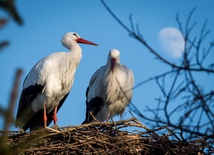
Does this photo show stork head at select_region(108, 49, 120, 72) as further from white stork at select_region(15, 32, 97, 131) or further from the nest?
the nest

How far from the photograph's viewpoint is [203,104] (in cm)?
256

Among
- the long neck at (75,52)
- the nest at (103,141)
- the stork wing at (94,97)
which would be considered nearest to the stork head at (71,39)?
the long neck at (75,52)

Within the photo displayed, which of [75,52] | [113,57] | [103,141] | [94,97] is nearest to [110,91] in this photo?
[94,97]

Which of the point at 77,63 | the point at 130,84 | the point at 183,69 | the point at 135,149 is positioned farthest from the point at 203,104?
the point at 77,63

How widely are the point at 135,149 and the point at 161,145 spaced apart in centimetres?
28

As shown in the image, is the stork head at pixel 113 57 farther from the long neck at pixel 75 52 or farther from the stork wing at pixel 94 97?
the long neck at pixel 75 52

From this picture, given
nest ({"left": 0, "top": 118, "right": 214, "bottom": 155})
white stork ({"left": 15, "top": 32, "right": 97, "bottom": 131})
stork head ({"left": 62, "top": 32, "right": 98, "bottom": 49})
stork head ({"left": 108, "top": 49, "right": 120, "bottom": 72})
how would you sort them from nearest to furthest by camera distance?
nest ({"left": 0, "top": 118, "right": 214, "bottom": 155}), white stork ({"left": 15, "top": 32, "right": 97, "bottom": 131}), stork head ({"left": 108, "top": 49, "right": 120, "bottom": 72}), stork head ({"left": 62, "top": 32, "right": 98, "bottom": 49})

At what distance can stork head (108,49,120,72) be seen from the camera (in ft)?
24.5

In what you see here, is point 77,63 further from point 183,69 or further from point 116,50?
point 183,69

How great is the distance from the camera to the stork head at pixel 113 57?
7474 mm

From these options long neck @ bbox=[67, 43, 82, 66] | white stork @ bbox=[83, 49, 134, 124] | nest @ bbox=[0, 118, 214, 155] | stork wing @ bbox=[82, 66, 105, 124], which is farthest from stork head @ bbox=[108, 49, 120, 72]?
nest @ bbox=[0, 118, 214, 155]

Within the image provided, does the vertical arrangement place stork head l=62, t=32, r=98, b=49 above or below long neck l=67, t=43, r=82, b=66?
above

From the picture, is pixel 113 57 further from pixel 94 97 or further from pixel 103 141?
pixel 103 141

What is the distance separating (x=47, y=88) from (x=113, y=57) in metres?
1.11
